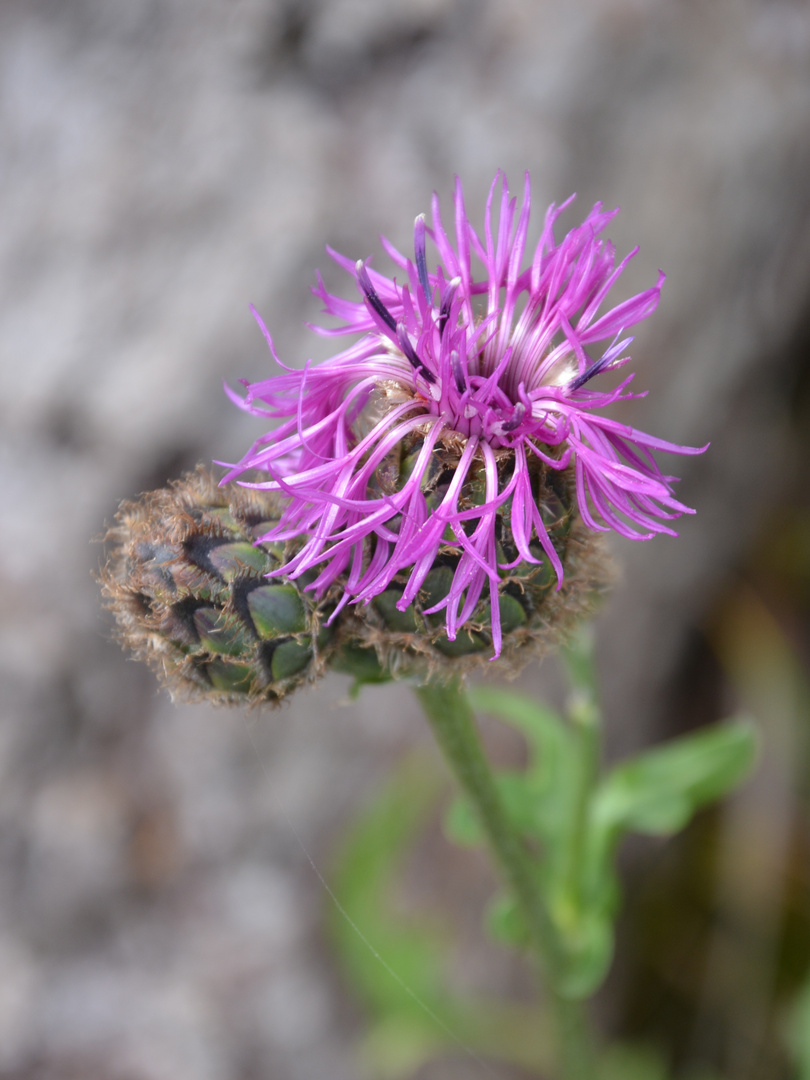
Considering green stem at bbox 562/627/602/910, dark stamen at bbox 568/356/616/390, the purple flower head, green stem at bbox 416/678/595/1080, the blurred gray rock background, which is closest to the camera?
the purple flower head

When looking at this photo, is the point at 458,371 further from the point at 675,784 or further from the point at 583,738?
the point at 675,784

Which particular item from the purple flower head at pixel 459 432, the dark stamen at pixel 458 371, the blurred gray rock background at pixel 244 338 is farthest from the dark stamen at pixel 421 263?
the blurred gray rock background at pixel 244 338

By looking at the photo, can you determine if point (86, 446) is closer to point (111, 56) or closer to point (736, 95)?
point (111, 56)

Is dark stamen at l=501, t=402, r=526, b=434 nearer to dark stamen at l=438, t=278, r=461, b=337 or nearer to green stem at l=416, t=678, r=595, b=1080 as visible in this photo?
dark stamen at l=438, t=278, r=461, b=337

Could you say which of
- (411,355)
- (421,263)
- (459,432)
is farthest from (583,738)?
(421,263)

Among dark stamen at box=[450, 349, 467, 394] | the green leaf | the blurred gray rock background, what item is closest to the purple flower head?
dark stamen at box=[450, 349, 467, 394]

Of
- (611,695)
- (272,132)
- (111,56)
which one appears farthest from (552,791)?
(111,56)
